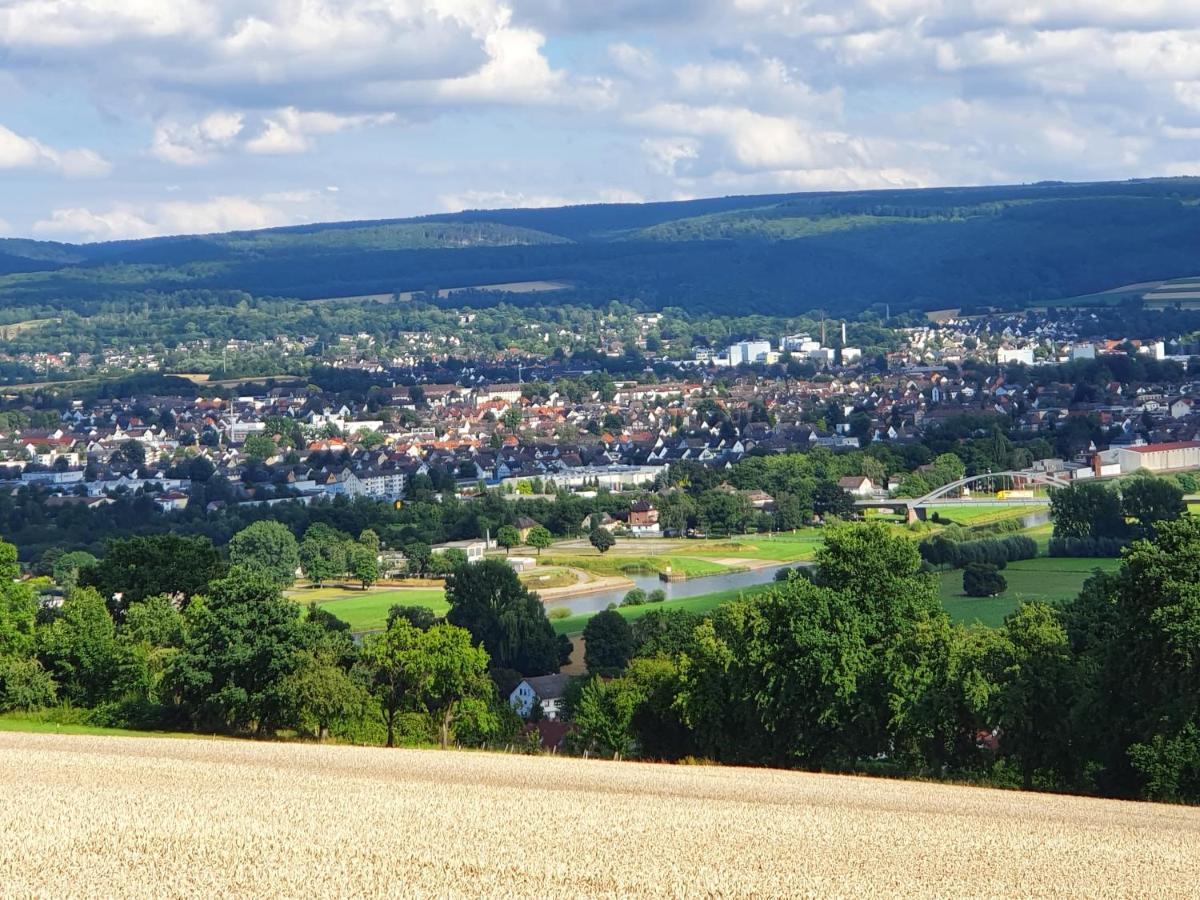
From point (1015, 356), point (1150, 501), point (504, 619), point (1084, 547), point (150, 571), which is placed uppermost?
point (150, 571)

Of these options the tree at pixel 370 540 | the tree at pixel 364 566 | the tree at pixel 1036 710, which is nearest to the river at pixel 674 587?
the tree at pixel 364 566

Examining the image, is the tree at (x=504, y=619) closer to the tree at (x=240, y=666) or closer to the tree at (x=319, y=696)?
the tree at (x=240, y=666)

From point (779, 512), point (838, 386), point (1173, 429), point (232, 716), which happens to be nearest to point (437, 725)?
point (232, 716)

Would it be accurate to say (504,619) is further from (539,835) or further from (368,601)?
(539,835)

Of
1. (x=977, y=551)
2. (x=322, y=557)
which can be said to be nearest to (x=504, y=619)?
(x=977, y=551)

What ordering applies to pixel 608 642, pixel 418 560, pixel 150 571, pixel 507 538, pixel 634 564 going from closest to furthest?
1. pixel 150 571
2. pixel 608 642
3. pixel 418 560
4. pixel 634 564
5. pixel 507 538
